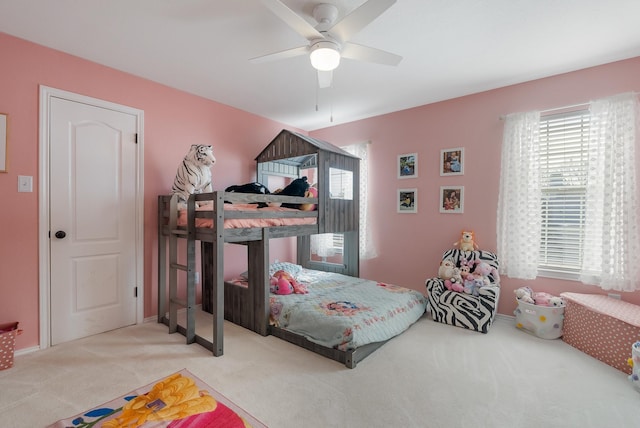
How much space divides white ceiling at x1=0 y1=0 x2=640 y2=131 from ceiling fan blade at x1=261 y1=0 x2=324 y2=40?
0.24 meters

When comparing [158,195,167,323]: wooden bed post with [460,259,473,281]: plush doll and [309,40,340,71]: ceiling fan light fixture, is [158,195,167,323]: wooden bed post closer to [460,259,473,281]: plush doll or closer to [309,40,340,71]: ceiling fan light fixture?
[309,40,340,71]: ceiling fan light fixture

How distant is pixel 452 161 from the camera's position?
3.40 metres

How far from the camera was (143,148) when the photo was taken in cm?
290

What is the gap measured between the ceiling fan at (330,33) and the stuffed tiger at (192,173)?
118cm

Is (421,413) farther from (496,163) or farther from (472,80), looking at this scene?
(472,80)

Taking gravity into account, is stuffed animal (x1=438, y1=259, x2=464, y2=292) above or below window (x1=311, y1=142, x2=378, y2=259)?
below

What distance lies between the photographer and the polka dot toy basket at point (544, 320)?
256 cm

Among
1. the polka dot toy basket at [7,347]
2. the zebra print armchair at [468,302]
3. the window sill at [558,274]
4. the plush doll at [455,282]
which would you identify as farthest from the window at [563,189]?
the polka dot toy basket at [7,347]

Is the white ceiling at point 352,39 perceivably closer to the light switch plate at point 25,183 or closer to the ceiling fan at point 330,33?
the ceiling fan at point 330,33

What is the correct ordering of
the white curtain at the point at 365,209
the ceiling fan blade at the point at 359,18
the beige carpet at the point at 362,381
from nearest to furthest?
the ceiling fan blade at the point at 359,18 → the beige carpet at the point at 362,381 → the white curtain at the point at 365,209

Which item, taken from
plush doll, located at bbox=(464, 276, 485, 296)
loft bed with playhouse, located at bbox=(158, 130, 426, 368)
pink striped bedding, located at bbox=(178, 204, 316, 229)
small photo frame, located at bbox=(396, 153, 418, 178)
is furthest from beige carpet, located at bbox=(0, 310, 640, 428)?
small photo frame, located at bbox=(396, 153, 418, 178)

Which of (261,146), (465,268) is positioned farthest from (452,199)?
(261,146)

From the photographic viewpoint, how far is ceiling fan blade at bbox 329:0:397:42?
146cm

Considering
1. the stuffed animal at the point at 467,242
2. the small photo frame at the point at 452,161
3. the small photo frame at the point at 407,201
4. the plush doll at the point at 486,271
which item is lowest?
the plush doll at the point at 486,271
